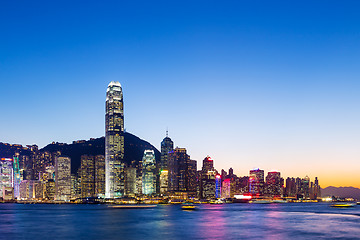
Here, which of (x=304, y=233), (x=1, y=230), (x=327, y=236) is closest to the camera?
(x=327, y=236)

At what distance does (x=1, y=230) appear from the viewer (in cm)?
10619

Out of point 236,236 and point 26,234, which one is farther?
point 26,234

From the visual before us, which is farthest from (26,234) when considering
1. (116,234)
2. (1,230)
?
(116,234)

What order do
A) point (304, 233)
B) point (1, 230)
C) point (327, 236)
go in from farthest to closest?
point (1, 230) < point (304, 233) < point (327, 236)

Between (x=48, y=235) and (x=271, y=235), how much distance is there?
166 feet

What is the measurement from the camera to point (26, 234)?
9662cm

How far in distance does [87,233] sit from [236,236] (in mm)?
35409

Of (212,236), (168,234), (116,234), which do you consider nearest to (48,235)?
(116,234)

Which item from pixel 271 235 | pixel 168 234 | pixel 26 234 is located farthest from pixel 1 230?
pixel 271 235

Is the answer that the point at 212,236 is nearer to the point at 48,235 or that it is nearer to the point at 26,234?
the point at 48,235

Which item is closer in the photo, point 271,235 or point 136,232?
point 271,235

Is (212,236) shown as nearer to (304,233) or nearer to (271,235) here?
(271,235)

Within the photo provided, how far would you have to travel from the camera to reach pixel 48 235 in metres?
94.7

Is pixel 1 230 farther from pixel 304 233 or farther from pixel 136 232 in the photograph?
pixel 304 233
